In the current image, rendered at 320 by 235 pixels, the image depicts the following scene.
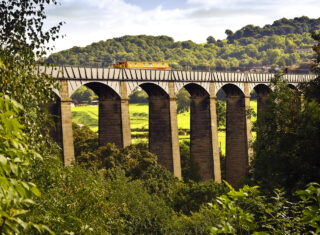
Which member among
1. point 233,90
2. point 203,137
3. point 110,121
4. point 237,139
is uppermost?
point 233,90

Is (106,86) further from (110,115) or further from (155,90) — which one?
(155,90)

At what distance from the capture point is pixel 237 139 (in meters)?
66.3

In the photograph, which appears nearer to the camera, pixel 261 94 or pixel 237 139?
pixel 237 139

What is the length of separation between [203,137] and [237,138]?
727 cm

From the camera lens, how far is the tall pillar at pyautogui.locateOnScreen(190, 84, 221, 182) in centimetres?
6050

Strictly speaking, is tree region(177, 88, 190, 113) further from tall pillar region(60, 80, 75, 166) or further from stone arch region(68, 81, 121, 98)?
tall pillar region(60, 80, 75, 166)

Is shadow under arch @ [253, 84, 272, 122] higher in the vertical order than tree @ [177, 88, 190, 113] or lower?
higher

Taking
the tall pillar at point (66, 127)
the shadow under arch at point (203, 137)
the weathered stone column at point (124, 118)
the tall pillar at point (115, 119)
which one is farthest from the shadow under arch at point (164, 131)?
the tall pillar at point (66, 127)

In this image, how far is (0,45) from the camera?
1708cm

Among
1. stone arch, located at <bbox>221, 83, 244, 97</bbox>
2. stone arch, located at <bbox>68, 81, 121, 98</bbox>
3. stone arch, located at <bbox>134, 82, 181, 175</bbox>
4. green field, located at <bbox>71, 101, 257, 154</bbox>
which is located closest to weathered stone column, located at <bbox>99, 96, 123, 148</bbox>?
stone arch, located at <bbox>68, 81, 121, 98</bbox>

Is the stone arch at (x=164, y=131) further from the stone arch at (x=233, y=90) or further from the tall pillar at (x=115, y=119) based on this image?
the stone arch at (x=233, y=90)

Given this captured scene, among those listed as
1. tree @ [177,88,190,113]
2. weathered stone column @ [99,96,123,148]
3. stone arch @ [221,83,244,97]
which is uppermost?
stone arch @ [221,83,244,97]

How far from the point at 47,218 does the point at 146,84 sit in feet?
136

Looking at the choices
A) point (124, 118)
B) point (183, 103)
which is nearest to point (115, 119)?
point (124, 118)
